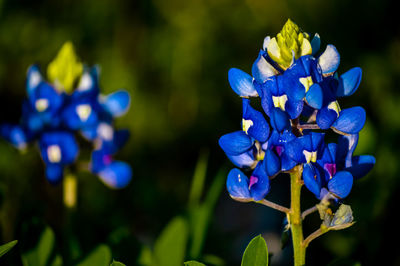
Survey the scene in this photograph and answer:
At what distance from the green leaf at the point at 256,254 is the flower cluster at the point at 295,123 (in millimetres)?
104

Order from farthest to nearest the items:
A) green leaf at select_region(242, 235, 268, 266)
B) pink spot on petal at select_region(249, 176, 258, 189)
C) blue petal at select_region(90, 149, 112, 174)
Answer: blue petal at select_region(90, 149, 112, 174) < pink spot on petal at select_region(249, 176, 258, 189) < green leaf at select_region(242, 235, 268, 266)

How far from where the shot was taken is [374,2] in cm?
330

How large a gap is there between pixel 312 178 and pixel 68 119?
97 centimetres

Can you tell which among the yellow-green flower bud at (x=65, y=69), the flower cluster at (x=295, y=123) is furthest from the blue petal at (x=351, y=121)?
the yellow-green flower bud at (x=65, y=69)

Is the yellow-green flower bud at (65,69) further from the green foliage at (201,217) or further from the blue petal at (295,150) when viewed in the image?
the blue petal at (295,150)

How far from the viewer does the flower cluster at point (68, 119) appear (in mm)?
1712

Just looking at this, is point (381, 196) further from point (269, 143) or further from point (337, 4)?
point (337, 4)

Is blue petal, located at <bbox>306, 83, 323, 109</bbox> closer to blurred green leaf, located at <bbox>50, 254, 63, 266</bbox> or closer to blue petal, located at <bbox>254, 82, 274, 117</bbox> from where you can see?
blue petal, located at <bbox>254, 82, 274, 117</bbox>

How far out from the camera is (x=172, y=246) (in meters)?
1.37

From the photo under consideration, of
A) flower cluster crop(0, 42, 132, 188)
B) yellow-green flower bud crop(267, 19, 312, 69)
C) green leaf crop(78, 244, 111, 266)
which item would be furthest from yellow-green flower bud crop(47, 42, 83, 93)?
yellow-green flower bud crop(267, 19, 312, 69)

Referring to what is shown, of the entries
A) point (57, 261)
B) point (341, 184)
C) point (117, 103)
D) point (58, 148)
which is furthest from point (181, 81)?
point (341, 184)

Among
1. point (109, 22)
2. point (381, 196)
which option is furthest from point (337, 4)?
point (381, 196)

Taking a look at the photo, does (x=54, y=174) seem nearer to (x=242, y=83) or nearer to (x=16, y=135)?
(x=16, y=135)

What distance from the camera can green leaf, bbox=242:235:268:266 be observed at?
1032 mm
